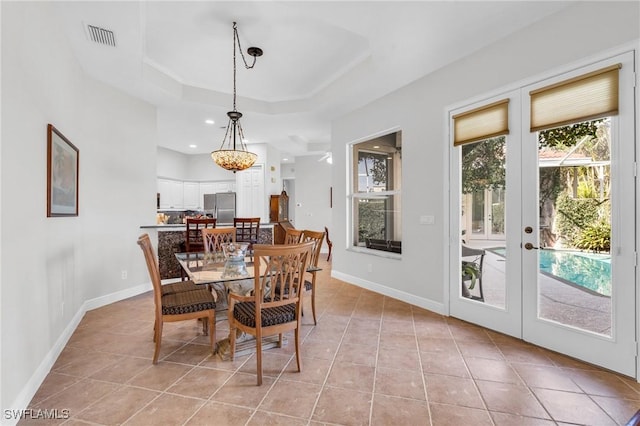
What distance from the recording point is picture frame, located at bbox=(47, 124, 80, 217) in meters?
2.21

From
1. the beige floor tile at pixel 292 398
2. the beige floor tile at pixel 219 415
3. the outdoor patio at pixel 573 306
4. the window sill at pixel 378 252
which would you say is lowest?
the beige floor tile at pixel 292 398

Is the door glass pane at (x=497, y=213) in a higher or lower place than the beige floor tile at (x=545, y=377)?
higher

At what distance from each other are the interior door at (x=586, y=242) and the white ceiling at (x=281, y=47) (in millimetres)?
943

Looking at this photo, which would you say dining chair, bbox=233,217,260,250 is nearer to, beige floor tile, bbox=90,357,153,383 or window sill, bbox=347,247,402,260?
window sill, bbox=347,247,402,260

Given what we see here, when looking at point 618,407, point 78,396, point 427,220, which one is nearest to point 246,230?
point 427,220

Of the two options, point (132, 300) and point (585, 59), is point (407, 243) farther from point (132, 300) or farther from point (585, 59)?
point (132, 300)

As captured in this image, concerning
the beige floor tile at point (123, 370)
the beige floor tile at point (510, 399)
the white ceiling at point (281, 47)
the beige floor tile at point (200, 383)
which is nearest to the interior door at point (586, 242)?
the beige floor tile at point (510, 399)

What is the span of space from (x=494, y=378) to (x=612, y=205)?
1.55m

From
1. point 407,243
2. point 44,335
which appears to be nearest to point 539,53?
point 407,243

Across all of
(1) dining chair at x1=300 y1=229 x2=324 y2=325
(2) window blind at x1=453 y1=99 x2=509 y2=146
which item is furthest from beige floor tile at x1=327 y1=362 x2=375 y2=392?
(2) window blind at x1=453 y1=99 x2=509 y2=146

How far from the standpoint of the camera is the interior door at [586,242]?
207 cm

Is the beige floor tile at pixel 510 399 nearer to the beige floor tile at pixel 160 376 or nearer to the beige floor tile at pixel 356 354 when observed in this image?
the beige floor tile at pixel 356 354

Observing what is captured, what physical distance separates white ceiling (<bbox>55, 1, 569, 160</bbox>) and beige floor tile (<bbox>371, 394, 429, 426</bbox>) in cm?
296

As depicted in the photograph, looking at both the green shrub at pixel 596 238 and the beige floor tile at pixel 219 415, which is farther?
the green shrub at pixel 596 238
